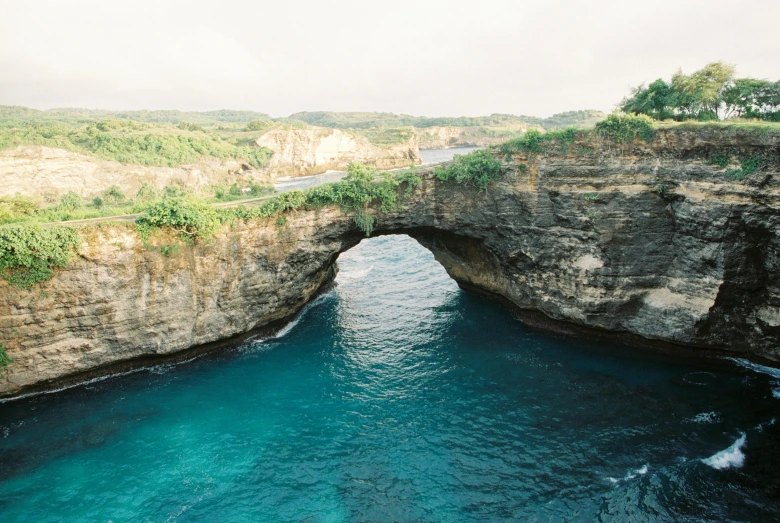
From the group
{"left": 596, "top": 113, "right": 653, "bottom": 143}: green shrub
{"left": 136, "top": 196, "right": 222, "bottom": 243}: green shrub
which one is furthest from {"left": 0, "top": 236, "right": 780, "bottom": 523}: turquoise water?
{"left": 596, "top": 113, "right": 653, "bottom": 143}: green shrub

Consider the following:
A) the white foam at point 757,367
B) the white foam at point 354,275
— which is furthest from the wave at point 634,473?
the white foam at point 354,275

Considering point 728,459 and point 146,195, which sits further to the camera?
point 146,195

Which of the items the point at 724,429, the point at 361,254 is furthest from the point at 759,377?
the point at 361,254

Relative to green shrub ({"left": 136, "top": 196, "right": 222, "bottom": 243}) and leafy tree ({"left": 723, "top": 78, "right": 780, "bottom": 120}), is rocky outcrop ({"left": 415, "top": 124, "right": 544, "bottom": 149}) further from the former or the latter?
green shrub ({"left": 136, "top": 196, "right": 222, "bottom": 243})

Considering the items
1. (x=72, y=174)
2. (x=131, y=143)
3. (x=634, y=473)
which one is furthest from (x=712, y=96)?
(x=131, y=143)

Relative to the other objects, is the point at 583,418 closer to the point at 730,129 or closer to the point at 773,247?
the point at 773,247

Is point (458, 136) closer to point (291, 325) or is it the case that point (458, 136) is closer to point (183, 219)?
point (291, 325)
